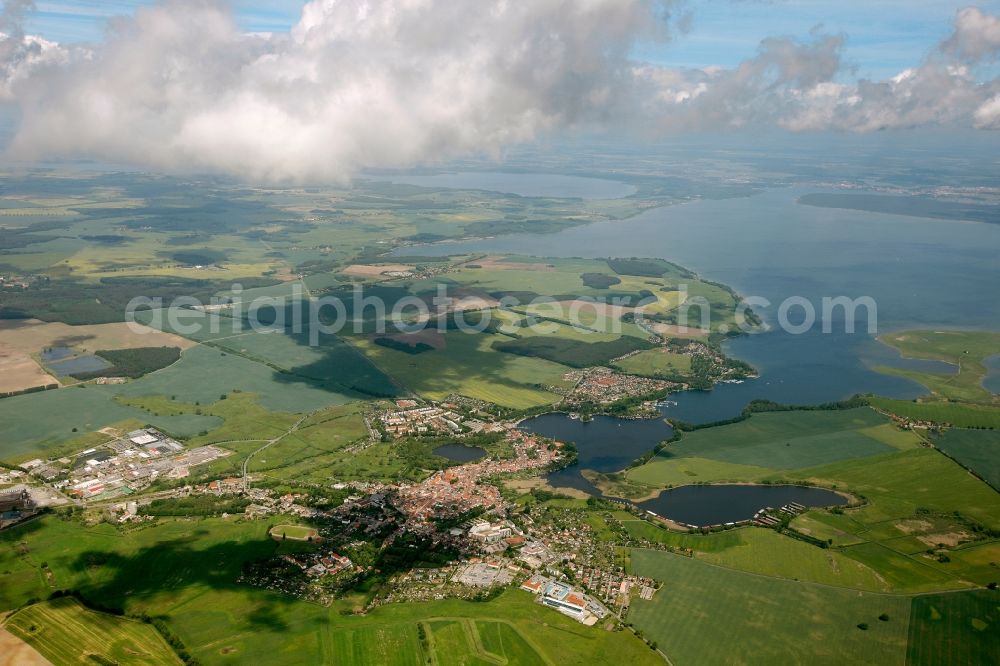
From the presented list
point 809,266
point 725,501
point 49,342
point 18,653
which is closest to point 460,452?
point 725,501

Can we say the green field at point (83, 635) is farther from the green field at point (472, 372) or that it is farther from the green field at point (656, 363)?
the green field at point (656, 363)

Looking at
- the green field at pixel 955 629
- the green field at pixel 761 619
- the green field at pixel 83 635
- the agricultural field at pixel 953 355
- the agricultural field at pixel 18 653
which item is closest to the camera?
the agricultural field at pixel 18 653

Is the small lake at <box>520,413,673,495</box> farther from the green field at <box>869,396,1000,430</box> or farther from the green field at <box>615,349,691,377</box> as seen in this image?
the green field at <box>869,396,1000,430</box>

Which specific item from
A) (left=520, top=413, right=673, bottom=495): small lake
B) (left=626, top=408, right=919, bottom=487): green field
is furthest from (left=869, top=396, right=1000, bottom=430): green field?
(left=520, top=413, right=673, bottom=495): small lake

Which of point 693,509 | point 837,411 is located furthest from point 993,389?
point 693,509

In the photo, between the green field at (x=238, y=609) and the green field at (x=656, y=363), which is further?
the green field at (x=656, y=363)

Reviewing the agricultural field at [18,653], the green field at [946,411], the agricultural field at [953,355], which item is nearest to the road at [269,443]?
the agricultural field at [18,653]

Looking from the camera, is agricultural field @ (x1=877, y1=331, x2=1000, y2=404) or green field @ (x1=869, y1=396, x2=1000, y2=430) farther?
agricultural field @ (x1=877, y1=331, x2=1000, y2=404)

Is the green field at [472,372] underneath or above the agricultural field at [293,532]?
above
